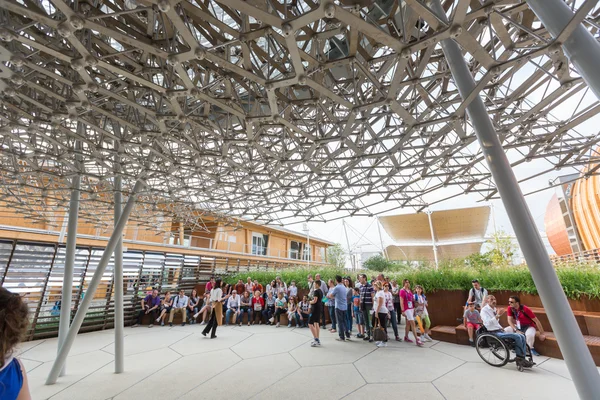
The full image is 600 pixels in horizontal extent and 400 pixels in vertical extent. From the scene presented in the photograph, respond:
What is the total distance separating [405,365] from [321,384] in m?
2.19

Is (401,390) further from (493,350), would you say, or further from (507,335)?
(507,335)

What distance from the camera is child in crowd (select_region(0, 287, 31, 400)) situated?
1.51 metres

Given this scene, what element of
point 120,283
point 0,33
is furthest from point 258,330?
point 0,33

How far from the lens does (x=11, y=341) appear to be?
155 centimetres

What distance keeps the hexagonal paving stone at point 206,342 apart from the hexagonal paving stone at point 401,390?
4.93 metres

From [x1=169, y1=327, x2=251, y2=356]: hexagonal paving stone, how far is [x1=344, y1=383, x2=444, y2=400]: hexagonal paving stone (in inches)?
194

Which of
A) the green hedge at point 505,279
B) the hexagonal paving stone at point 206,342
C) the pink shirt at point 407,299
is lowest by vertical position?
the hexagonal paving stone at point 206,342

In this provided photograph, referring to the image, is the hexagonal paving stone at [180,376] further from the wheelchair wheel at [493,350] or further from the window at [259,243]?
the window at [259,243]

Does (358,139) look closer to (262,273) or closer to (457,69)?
(457,69)

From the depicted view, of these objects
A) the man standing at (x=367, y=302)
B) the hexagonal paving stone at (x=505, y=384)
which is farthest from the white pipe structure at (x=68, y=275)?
the hexagonal paving stone at (x=505, y=384)

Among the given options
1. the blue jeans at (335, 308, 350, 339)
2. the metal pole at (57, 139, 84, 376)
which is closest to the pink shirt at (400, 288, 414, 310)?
the blue jeans at (335, 308, 350, 339)

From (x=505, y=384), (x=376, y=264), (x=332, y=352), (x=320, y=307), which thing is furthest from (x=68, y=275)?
(x=376, y=264)

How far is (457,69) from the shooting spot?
4.09 metres

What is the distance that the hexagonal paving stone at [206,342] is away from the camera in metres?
8.52
